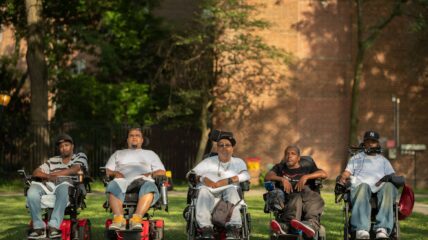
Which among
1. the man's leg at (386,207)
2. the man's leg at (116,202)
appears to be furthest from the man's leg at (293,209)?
the man's leg at (116,202)

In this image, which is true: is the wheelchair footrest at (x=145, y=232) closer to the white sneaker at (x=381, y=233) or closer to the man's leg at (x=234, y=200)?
the man's leg at (x=234, y=200)

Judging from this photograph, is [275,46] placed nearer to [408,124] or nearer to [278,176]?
[408,124]

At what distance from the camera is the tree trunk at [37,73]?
2702 centimetres

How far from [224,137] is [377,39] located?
23454 mm

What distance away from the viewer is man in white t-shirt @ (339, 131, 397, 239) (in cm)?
1105

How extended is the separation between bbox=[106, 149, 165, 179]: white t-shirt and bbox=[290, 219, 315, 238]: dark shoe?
2.05 metres

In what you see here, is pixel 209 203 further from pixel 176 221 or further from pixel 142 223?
pixel 176 221

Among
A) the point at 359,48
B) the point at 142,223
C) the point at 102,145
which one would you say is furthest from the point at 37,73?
the point at 142,223

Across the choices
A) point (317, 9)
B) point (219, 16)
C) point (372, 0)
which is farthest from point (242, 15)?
point (372, 0)

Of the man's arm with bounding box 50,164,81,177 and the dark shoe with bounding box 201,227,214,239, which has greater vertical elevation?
the man's arm with bounding box 50,164,81,177

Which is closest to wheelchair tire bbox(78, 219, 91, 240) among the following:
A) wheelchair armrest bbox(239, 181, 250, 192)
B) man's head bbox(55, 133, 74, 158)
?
man's head bbox(55, 133, 74, 158)

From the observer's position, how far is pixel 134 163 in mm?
11938

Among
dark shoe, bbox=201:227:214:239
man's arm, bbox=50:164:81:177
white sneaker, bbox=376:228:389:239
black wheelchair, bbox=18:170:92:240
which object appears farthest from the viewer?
man's arm, bbox=50:164:81:177

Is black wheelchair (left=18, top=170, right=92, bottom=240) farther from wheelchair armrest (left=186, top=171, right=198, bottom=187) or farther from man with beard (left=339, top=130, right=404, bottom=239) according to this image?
man with beard (left=339, top=130, right=404, bottom=239)
